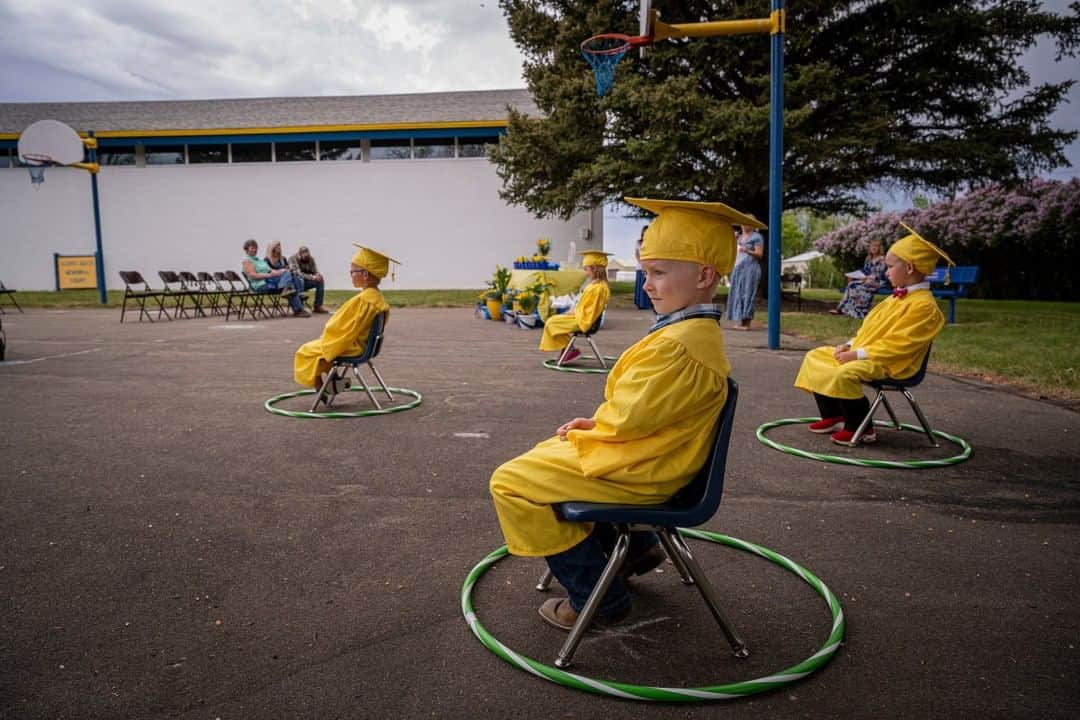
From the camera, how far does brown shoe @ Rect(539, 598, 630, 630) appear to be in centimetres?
292

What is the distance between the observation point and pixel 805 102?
19172mm

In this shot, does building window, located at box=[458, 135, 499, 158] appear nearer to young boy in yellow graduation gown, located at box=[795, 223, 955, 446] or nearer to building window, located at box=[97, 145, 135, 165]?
building window, located at box=[97, 145, 135, 165]

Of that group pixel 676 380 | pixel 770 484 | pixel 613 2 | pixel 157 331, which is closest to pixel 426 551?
pixel 676 380

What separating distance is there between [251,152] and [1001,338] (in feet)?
96.2

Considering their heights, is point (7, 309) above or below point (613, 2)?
below

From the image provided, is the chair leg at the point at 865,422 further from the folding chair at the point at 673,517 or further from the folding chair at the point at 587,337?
the folding chair at the point at 587,337

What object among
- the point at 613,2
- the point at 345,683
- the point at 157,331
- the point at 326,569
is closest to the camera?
the point at 345,683

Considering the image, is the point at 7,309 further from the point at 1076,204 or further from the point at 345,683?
the point at 1076,204

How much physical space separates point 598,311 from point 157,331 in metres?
10.2

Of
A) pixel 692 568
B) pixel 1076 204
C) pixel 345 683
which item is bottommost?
pixel 345 683

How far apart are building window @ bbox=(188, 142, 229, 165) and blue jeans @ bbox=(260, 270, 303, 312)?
1622 cm

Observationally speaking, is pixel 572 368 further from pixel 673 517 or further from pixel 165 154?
pixel 165 154

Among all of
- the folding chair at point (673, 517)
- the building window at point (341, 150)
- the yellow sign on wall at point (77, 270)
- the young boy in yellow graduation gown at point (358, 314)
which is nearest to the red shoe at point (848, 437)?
the folding chair at point (673, 517)

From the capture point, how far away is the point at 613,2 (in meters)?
20.7
